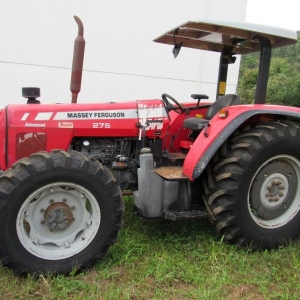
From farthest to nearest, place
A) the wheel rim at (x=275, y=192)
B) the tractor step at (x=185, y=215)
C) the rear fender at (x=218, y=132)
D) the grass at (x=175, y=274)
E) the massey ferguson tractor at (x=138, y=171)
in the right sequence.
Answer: the wheel rim at (x=275, y=192) < the tractor step at (x=185, y=215) < the rear fender at (x=218, y=132) < the massey ferguson tractor at (x=138, y=171) < the grass at (x=175, y=274)

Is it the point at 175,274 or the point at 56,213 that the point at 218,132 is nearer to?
the point at 175,274

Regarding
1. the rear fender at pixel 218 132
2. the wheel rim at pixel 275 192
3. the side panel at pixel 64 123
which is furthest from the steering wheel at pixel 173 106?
the wheel rim at pixel 275 192

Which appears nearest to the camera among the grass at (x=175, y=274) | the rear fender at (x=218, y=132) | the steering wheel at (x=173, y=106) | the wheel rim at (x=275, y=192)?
the grass at (x=175, y=274)

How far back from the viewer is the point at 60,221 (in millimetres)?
2592

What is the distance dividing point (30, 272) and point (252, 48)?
3027 millimetres

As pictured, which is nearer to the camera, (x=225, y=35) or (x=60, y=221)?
(x=60, y=221)

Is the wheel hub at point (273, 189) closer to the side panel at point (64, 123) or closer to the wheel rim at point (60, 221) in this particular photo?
the side panel at point (64, 123)

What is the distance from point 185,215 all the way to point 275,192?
33.1 inches

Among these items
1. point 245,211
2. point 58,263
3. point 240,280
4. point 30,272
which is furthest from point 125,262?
point 245,211

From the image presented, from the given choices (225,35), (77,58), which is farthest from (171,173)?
(225,35)

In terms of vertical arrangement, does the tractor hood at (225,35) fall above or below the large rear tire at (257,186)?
above

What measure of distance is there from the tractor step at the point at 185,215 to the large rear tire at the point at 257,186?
0.09 m

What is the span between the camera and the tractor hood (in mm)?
2893

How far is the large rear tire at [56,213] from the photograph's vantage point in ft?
7.76
